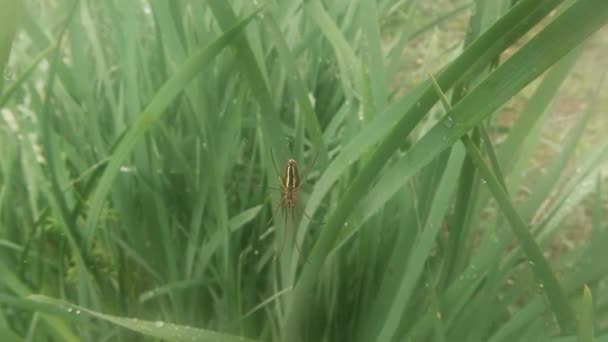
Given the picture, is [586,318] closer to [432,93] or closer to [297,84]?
→ [432,93]

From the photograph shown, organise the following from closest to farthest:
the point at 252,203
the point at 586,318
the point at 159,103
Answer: the point at 586,318 → the point at 159,103 → the point at 252,203

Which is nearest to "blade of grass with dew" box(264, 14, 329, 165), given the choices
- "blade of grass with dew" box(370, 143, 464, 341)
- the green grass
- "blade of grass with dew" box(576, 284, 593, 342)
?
the green grass

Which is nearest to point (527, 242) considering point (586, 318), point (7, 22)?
point (586, 318)

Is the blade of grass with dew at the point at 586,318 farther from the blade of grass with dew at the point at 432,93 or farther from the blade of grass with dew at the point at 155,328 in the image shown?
the blade of grass with dew at the point at 155,328

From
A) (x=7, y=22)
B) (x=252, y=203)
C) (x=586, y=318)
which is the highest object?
(x=7, y=22)

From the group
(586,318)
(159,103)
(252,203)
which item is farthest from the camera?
(252,203)

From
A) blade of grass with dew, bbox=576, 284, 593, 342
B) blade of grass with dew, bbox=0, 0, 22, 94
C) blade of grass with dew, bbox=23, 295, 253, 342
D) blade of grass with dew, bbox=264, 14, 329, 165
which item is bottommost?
blade of grass with dew, bbox=576, 284, 593, 342

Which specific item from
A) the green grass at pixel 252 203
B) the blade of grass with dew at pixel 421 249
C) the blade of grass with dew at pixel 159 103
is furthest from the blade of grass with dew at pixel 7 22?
the blade of grass with dew at pixel 421 249

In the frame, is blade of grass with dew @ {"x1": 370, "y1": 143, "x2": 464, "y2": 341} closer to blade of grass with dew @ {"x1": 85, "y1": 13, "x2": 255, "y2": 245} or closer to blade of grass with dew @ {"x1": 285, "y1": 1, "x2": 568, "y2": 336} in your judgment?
blade of grass with dew @ {"x1": 285, "y1": 1, "x2": 568, "y2": 336}
